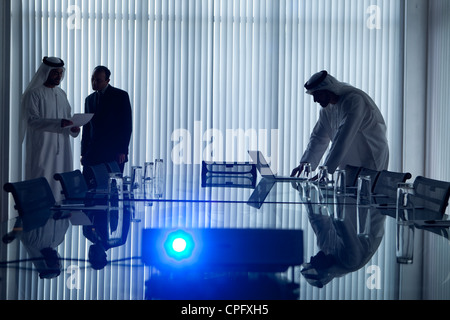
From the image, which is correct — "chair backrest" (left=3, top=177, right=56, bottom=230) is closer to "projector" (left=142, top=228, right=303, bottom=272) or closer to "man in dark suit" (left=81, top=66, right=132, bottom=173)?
"projector" (left=142, top=228, right=303, bottom=272)

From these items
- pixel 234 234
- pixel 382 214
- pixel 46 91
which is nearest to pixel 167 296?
→ pixel 234 234

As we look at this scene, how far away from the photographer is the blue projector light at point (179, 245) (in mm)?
1286

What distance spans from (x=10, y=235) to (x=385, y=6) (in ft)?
19.4

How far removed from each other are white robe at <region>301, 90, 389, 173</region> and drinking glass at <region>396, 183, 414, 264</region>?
2.22 m

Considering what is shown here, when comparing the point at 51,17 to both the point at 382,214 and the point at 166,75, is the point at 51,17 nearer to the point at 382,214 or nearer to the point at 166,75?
the point at 166,75

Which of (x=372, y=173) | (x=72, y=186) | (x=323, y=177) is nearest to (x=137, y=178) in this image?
(x=72, y=186)

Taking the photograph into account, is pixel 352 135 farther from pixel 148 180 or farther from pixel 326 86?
pixel 148 180

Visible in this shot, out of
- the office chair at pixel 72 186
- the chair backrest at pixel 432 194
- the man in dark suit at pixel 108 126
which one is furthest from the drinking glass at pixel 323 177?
the man in dark suit at pixel 108 126

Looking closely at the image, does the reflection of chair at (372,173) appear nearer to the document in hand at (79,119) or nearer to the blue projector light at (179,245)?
the blue projector light at (179,245)

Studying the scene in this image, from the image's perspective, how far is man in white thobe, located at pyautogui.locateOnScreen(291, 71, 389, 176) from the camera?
14.8 feet

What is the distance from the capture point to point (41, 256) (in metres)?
1.29

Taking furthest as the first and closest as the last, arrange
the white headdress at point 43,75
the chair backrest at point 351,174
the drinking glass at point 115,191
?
the white headdress at point 43,75, the chair backrest at point 351,174, the drinking glass at point 115,191

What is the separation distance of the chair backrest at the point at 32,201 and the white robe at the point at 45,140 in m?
2.92

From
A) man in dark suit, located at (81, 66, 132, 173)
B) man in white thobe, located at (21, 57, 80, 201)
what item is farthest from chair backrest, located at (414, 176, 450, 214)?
man in white thobe, located at (21, 57, 80, 201)
